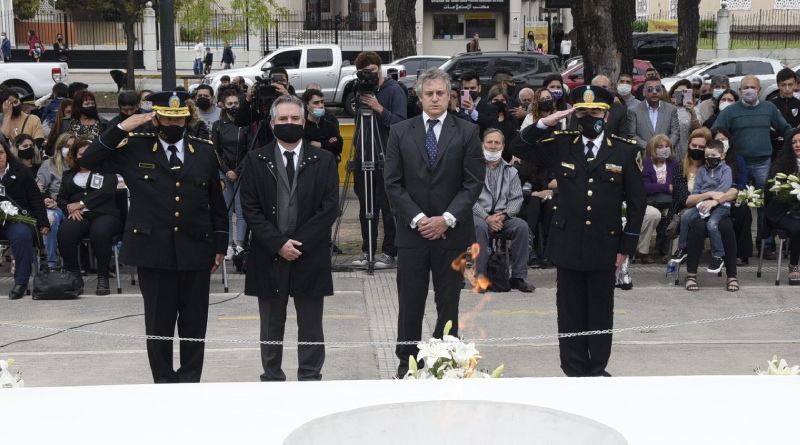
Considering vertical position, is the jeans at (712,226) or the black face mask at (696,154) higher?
the black face mask at (696,154)

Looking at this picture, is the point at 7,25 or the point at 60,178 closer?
the point at 60,178

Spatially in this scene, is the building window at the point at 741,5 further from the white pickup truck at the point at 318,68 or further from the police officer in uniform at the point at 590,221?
the police officer in uniform at the point at 590,221

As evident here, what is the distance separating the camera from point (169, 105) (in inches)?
253

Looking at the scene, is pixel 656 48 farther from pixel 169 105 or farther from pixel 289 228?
pixel 169 105

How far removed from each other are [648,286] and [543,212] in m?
1.48

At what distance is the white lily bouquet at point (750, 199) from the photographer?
34.2 feet

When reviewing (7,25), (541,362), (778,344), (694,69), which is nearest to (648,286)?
(778,344)

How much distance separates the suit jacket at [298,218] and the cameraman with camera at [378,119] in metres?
2.90

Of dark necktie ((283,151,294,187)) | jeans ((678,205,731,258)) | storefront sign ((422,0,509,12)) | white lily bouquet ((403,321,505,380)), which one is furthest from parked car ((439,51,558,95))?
white lily bouquet ((403,321,505,380))

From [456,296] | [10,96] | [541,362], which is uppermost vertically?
[10,96]

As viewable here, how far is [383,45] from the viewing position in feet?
144

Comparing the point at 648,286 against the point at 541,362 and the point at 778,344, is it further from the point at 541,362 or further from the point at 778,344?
the point at 541,362

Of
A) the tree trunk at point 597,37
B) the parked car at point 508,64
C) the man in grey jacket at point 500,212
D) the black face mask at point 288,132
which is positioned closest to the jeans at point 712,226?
the man in grey jacket at point 500,212

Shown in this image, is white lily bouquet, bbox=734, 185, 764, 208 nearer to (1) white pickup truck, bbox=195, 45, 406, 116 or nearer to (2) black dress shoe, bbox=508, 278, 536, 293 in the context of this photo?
(2) black dress shoe, bbox=508, 278, 536, 293
